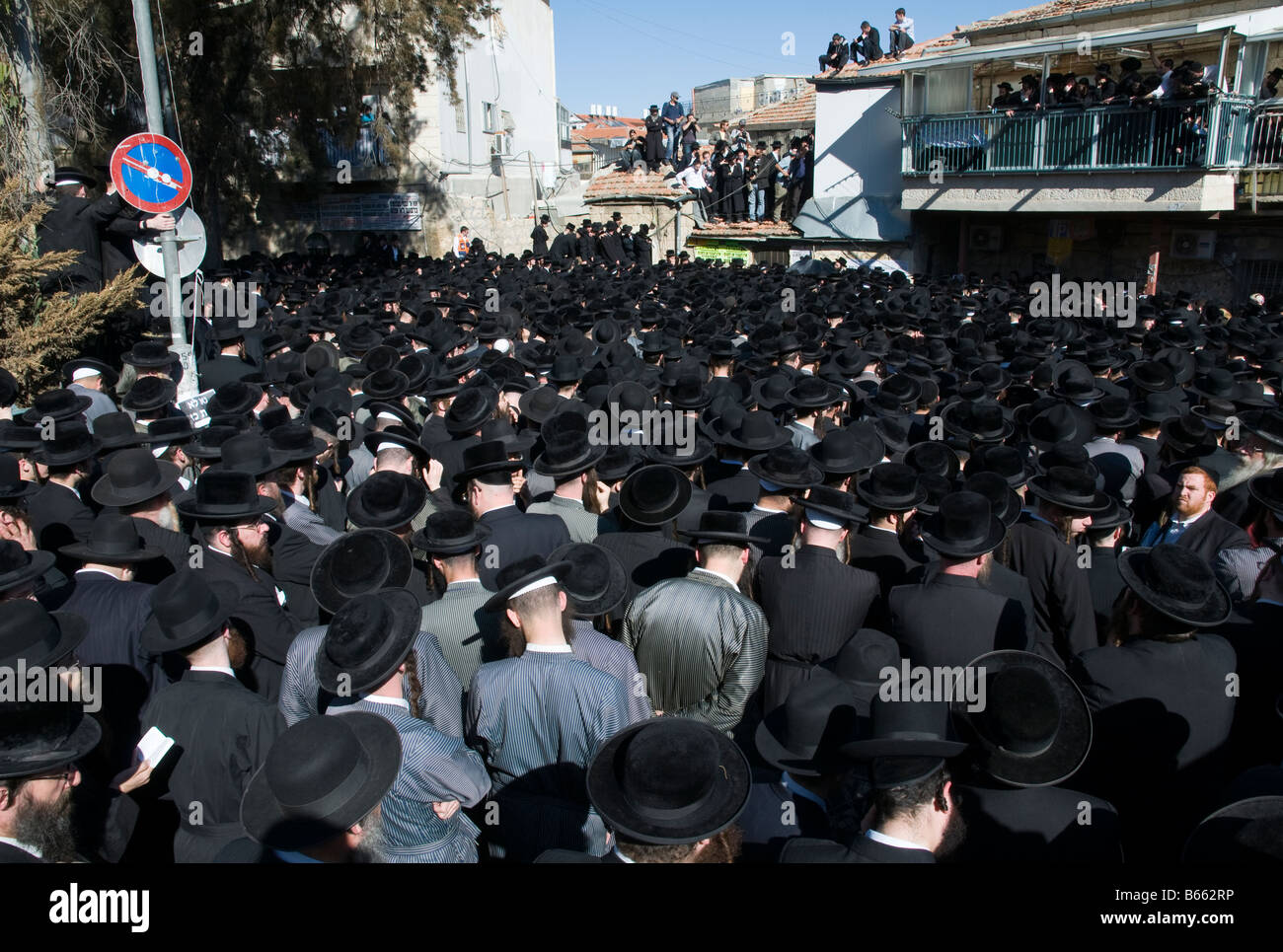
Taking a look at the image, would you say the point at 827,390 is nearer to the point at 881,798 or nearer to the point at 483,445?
the point at 483,445

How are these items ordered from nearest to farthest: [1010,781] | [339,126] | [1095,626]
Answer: [1010,781]
[1095,626]
[339,126]

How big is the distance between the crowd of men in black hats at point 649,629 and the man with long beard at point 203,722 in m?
0.01

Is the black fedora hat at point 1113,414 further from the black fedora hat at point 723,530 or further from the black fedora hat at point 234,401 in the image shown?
the black fedora hat at point 234,401

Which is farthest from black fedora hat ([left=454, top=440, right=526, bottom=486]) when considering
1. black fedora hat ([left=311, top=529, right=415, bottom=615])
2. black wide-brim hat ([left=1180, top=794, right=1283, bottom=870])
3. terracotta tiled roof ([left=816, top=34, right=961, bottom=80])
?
terracotta tiled roof ([left=816, top=34, right=961, bottom=80])

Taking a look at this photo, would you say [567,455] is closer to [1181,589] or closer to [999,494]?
[999,494]

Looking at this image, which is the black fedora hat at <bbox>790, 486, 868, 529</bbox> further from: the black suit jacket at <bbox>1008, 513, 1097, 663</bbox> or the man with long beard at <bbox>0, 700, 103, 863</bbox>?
the man with long beard at <bbox>0, 700, 103, 863</bbox>

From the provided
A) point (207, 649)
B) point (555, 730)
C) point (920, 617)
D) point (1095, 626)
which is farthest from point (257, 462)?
point (1095, 626)

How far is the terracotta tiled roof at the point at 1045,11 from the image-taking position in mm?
21656

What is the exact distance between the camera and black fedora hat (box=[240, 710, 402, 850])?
2.49 m

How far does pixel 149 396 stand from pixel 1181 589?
7.08m

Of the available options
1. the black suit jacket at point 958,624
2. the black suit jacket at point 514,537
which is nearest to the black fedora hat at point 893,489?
the black suit jacket at point 958,624

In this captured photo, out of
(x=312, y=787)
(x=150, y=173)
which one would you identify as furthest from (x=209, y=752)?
(x=150, y=173)

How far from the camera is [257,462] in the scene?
17.4 feet

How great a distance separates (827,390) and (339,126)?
22.0 metres
